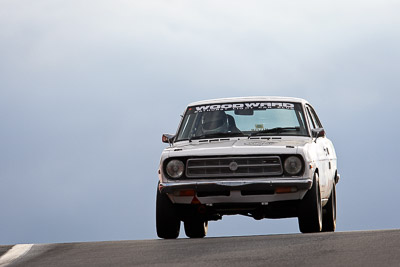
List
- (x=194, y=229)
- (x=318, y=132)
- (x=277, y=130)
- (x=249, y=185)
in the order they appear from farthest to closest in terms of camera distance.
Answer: (x=194, y=229) < (x=277, y=130) < (x=318, y=132) < (x=249, y=185)

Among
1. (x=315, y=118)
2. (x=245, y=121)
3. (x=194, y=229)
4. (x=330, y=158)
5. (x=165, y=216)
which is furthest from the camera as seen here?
(x=315, y=118)

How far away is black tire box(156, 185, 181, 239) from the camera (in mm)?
11641

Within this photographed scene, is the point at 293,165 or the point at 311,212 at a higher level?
the point at 293,165

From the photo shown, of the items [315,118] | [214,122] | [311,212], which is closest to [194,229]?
[214,122]

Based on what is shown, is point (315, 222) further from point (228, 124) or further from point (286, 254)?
point (286, 254)

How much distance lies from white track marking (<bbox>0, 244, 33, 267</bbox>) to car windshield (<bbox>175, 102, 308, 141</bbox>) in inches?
117

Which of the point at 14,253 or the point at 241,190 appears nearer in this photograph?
the point at 14,253

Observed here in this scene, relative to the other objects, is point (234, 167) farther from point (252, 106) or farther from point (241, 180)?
point (252, 106)

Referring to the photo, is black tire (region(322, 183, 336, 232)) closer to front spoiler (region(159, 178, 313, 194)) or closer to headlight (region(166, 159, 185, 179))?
front spoiler (region(159, 178, 313, 194))

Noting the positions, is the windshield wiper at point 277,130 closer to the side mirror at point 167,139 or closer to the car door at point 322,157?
the car door at point 322,157

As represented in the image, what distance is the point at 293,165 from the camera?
11.3 m

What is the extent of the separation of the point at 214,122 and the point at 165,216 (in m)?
1.76

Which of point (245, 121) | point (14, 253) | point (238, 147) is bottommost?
point (14, 253)

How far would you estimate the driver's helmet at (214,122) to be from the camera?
→ 12.6 metres
